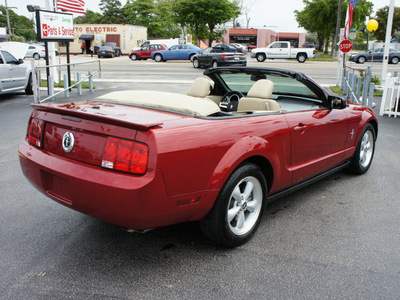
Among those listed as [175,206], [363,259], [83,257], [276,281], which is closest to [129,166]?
[175,206]

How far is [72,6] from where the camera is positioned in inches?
623

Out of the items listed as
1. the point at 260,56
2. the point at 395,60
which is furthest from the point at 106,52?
the point at 395,60

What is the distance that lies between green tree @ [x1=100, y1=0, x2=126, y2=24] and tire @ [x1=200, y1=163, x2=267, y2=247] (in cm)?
10571

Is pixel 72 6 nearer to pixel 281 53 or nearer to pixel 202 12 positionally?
pixel 281 53

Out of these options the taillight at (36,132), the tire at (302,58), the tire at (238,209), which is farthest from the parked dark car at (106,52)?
the tire at (238,209)

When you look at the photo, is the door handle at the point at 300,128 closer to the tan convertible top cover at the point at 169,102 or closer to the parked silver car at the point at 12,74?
the tan convertible top cover at the point at 169,102

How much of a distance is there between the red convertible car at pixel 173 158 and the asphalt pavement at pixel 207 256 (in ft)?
1.02

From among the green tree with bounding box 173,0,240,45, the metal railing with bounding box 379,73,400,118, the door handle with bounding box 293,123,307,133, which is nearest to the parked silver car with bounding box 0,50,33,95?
the door handle with bounding box 293,123,307,133

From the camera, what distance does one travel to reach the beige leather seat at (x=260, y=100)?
4023 millimetres

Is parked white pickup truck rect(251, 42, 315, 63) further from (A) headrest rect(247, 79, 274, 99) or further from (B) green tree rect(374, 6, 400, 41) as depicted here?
(B) green tree rect(374, 6, 400, 41)

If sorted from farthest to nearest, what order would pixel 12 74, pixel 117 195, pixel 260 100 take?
pixel 12 74 < pixel 260 100 < pixel 117 195

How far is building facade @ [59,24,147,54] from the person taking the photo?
178 feet

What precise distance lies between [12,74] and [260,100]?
1090 centimetres

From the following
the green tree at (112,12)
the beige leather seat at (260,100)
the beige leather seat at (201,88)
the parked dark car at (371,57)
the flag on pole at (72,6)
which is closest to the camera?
the beige leather seat at (260,100)
